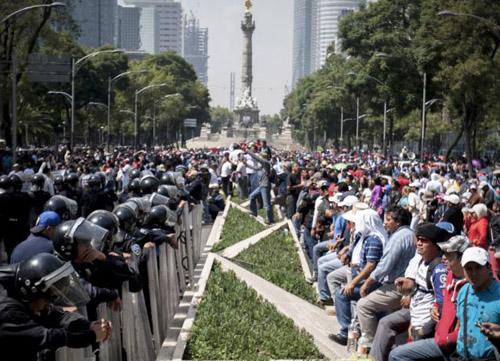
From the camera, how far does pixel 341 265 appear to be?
11.8m

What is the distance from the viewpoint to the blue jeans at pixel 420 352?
7.12 metres

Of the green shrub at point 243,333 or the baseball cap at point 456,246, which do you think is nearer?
the baseball cap at point 456,246

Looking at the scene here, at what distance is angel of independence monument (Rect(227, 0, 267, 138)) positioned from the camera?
159m

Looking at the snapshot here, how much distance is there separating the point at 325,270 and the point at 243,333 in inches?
88.5

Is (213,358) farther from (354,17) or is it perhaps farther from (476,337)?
(354,17)

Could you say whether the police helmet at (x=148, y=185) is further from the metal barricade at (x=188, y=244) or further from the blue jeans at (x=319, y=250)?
the blue jeans at (x=319, y=250)

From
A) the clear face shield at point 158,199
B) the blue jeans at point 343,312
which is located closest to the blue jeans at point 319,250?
the clear face shield at point 158,199

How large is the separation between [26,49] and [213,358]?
3526 cm

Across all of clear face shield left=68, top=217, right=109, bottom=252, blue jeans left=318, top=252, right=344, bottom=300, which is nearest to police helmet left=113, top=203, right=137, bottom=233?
clear face shield left=68, top=217, right=109, bottom=252

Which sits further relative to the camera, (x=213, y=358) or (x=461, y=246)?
(x=213, y=358)

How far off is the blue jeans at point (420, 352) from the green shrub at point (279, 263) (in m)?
5.36

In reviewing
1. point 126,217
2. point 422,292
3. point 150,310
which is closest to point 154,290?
point 150,310

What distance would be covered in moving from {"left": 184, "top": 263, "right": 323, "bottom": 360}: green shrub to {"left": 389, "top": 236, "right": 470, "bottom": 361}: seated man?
221cm

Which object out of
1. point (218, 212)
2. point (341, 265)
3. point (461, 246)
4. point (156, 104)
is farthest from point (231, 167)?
point (156, 104)
